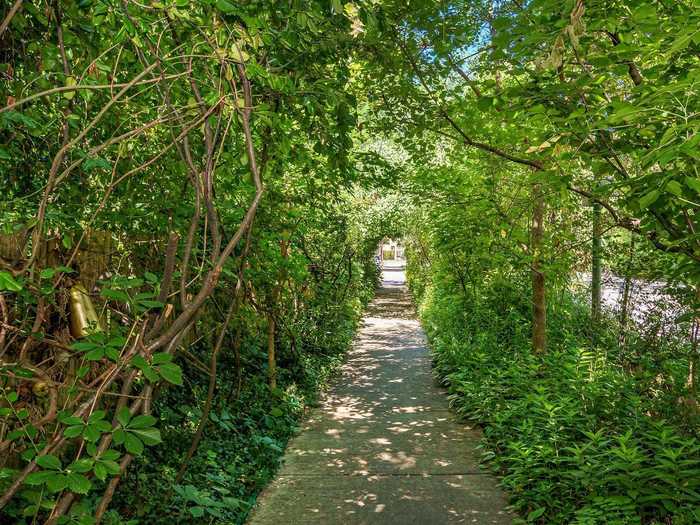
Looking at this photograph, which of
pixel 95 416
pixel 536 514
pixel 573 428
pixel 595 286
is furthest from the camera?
pixel 595 286

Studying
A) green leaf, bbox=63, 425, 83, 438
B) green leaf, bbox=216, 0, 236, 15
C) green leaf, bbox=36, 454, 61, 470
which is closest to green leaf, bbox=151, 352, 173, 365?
green leaf, bbox=63, 425, 83, 438

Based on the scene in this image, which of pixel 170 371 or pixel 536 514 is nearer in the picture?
pixel 170 371

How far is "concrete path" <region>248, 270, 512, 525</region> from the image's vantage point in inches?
151

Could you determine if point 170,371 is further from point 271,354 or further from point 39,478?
point 271,354

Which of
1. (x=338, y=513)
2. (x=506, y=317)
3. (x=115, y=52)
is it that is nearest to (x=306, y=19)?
(x=115, y=52)

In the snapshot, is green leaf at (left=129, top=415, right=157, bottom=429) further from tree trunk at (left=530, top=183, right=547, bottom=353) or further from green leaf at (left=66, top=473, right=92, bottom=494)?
tree trunk at (left=530, top=183, right=547, bottom=353)

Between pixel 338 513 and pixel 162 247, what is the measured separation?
2.40 metres

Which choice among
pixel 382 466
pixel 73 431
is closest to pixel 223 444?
pixel 382 466

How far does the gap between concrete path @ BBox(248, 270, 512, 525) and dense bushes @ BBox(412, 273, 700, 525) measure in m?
0.28

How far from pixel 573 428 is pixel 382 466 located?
1.67 meters

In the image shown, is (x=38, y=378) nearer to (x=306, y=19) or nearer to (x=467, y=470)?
(x=306, y=19)

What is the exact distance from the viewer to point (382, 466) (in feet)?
15.4

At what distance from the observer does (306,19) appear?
2.25m

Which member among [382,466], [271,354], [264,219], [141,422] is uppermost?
[264,219]
